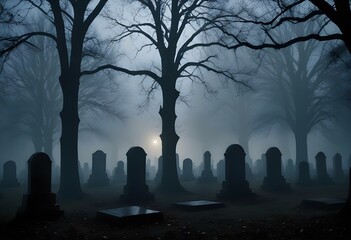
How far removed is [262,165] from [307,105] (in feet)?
25.0

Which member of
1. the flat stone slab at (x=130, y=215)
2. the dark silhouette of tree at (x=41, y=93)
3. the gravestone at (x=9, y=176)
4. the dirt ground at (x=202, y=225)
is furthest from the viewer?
the dark silhouette of tree at (x=41, y=93)

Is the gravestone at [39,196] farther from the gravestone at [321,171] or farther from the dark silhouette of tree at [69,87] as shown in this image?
the gravestone at [321,171]

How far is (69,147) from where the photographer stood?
14.2 meters

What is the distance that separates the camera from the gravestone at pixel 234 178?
1443cm

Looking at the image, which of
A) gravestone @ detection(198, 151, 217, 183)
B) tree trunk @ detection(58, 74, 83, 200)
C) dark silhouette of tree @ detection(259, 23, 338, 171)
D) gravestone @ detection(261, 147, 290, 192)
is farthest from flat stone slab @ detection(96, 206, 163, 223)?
dark silhouette of tree @ detection(259, 23, 338, 171)

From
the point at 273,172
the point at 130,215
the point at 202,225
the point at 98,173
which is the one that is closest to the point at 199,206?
the point at 202,225

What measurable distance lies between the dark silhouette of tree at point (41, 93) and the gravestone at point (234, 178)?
673 inches

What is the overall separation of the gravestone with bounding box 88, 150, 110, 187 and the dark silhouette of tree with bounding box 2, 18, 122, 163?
30.8ft

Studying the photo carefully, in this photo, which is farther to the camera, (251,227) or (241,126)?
(241,126)

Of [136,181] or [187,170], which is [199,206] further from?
[187,170]

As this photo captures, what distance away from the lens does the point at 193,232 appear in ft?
25.3

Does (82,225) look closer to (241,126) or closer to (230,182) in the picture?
(230,182)

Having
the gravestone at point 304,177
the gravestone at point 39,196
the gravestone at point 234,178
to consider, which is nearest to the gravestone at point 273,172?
the gravestone at point 234,178

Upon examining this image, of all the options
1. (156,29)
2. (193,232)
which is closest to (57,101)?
(156,29)
